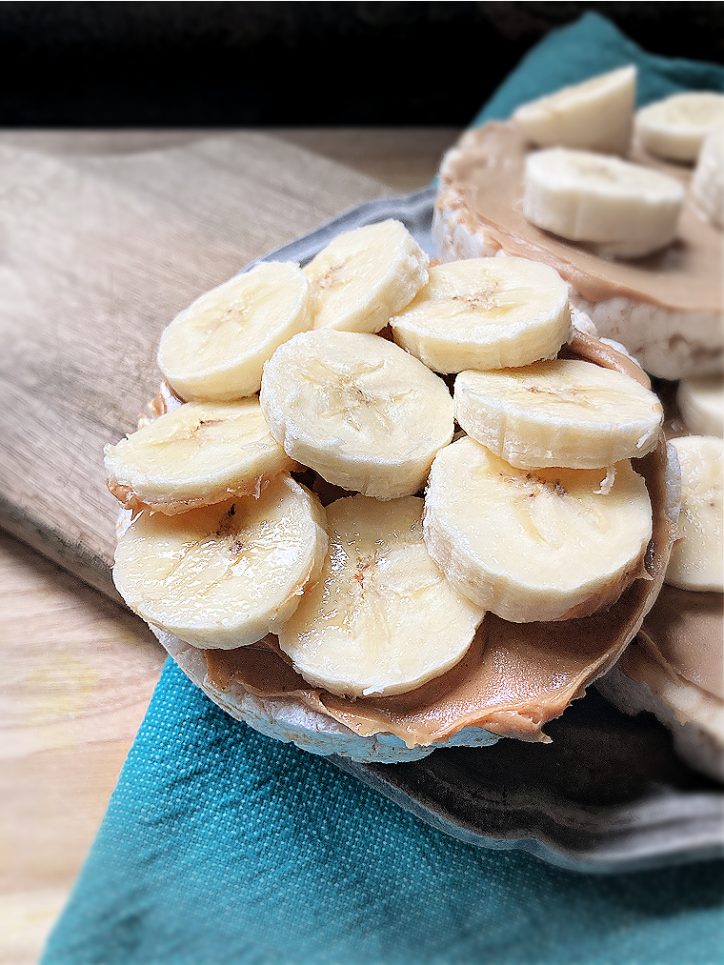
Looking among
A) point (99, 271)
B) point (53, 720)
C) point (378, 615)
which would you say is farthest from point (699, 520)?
point (99, 271)

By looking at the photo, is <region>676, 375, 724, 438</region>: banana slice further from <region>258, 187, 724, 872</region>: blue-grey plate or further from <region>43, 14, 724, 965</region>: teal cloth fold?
<region>43, 14, 724, 965</region>: teal cloth fold

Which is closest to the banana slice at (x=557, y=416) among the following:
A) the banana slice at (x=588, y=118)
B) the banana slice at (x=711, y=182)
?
the banana slice at (x=711, y=182)

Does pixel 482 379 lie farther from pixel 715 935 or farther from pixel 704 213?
pixel 704 213

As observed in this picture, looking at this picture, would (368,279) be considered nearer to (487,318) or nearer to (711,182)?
(487,318)

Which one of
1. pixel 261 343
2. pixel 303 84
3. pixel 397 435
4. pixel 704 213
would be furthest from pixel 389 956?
pixel 303 84

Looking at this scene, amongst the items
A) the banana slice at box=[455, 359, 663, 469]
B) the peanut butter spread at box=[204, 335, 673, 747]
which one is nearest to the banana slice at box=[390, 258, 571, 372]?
the banana slice at box=[455, 359, 663, 469]

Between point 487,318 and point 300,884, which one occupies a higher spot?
point 487,318
